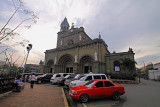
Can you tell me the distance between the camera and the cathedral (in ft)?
72.2

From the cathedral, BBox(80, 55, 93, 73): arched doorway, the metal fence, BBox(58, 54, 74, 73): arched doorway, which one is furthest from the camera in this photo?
BBox(58, 54, 74, 73): arched doorway

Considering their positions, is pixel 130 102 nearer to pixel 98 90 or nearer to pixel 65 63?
pixel 98 90

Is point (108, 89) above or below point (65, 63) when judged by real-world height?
below

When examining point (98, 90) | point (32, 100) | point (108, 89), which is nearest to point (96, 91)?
point (98, 90)

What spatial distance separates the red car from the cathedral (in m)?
15.2

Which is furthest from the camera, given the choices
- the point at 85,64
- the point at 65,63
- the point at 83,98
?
the point at 65,63

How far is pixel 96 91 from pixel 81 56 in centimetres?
1970

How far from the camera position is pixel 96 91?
17.1 ft

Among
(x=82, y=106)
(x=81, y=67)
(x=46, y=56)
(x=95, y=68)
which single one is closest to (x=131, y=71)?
(x=95, y=68)

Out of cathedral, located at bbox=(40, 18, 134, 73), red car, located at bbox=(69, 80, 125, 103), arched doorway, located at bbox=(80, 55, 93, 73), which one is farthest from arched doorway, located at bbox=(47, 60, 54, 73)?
red car, located at bbox=(69, 80, 125, 103)

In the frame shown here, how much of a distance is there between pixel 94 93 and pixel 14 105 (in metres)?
4.41

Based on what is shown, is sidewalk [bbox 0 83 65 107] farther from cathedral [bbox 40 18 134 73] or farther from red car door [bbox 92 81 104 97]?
cathedral [bbox 40 18 134 73]

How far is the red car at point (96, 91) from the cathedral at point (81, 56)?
15.2m

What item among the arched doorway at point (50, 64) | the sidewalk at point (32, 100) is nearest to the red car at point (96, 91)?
the sidewalk at point (32, 100)
